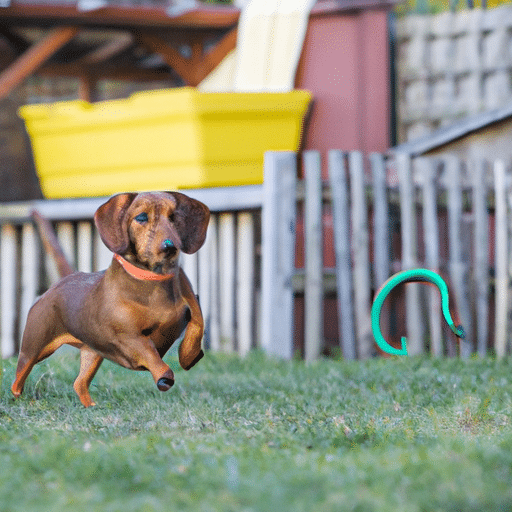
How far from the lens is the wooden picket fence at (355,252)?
5.33m

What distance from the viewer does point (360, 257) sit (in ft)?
17.7

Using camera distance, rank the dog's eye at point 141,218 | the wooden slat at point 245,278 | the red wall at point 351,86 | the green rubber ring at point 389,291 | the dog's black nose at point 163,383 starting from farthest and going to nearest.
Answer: the red wall at point 351,86
the wooden slat at point 245,278
the green rubber ring at point 389,291
the dog's eye at point 141,218
the dog's black nose at point 163,383

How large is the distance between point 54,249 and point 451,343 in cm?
295

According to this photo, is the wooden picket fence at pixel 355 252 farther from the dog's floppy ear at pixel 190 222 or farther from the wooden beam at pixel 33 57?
the dog's floppy ear at pixel 190 222

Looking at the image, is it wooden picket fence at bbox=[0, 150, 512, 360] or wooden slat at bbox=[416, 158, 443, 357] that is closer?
wooden picket fence at bbox=[0, 150, 512, 360]

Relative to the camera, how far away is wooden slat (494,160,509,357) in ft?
18.1

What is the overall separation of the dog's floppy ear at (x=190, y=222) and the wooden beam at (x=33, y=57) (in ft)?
13.5

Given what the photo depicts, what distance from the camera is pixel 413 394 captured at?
12.6ft

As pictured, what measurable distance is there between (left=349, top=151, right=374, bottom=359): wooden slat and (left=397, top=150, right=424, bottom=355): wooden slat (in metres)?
0.28

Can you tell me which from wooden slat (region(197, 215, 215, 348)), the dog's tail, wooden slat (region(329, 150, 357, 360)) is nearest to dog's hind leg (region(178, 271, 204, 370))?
wooden slat (region(329, 150, 357, 360))

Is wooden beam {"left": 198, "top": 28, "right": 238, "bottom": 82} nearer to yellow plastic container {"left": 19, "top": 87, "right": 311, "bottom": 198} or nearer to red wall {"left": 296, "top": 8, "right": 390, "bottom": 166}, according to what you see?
red wall {"left": 296, "top": 8, "right": 390, "bottom": 166}

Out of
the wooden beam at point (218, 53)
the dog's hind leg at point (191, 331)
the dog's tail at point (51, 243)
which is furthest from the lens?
the wooden beam at point (218, 53)

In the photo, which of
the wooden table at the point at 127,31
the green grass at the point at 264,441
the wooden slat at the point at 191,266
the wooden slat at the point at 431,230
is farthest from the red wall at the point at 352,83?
the green grass at the point at 264,441

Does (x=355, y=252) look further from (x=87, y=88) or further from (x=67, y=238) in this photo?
(x=87, y=88)
